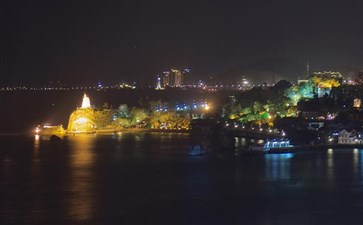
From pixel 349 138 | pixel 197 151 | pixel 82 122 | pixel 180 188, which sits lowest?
pixel 180 188

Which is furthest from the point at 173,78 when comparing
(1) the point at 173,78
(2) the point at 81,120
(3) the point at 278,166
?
(3) the point at 278,166

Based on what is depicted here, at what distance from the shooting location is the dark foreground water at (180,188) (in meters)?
6.71

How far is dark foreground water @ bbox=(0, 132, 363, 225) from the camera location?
6707mm

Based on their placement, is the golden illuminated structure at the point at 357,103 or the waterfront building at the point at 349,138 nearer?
the waterfront building at the point at 349,138

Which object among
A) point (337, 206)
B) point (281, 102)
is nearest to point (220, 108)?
point (281, 102)

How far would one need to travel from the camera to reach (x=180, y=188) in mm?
8469

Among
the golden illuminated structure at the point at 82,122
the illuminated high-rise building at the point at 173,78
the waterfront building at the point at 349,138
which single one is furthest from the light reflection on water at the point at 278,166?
the illuminated high-rise building at the point at 173,78

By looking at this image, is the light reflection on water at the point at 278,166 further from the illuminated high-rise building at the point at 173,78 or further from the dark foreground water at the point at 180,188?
the illuminated high-rise building at the point at 173,78

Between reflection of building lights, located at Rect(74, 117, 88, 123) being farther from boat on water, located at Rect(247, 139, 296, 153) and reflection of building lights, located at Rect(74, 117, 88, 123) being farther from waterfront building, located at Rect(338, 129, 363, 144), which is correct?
waterfront building, located at Rect(338, 129, 363, 144)

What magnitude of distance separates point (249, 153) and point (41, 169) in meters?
4.25

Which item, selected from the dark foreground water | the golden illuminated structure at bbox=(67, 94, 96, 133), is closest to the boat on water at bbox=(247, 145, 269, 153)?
the dark foreground water

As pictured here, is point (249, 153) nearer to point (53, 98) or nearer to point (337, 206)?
point (337, 206)

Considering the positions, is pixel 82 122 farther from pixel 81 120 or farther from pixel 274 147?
pixel 274 147

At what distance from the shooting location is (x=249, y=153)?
1296cm
